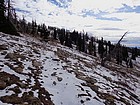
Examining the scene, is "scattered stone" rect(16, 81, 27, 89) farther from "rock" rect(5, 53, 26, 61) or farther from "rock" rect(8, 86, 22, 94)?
"rock" rect(5, 53, 26, 61)

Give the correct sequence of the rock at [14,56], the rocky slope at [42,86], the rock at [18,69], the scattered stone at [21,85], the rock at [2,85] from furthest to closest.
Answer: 1. the rock at [14,56]
2. the rock at [18,69]
3. the scattered stone at [21,85]
4. the rock at [2,85]
5. the rocky slope at [42,86]

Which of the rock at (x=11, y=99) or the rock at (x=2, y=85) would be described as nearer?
the rock at (x=11, y=99)

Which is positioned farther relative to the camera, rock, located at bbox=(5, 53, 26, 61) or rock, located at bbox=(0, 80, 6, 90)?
rock, located at bbox=(5, 53, 26, 61)

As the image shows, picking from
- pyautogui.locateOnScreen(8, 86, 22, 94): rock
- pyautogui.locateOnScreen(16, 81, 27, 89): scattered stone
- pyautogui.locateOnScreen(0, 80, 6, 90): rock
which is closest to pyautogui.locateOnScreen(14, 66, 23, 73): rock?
pyautogui.locateOnScreen(16, 81, 27, 89): scattered stone

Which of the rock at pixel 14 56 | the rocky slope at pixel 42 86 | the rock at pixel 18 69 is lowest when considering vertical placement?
the rocky slope at pixel 42 86

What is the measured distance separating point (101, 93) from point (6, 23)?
100 ft

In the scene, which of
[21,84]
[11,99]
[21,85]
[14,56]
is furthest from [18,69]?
[11,99]

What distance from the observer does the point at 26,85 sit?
19.2 metres

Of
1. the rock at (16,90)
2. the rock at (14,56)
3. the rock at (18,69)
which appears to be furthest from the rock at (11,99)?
the rock at (14,56)

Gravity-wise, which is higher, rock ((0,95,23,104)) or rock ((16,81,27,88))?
rock ((16,81,27,88))

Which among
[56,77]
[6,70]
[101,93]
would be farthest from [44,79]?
[101,93]

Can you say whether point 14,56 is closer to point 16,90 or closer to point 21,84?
point 21,84

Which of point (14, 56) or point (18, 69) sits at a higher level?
point (14, 56)

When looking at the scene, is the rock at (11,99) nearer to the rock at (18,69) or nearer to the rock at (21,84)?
the rock at (21,84)
